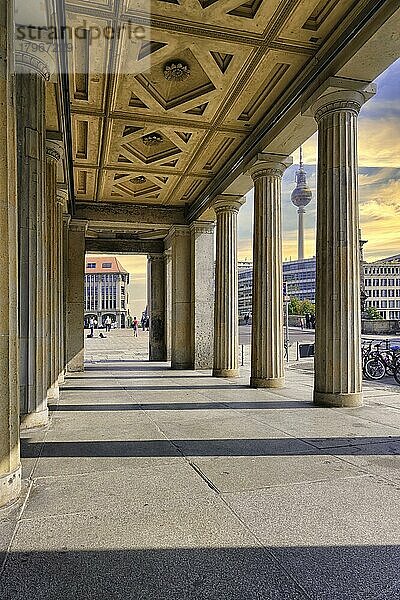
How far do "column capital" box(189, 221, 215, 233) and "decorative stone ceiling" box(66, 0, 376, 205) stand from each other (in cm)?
400

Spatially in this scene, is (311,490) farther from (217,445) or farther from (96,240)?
(96,240)

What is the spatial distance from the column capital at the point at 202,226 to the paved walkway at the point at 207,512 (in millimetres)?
12393

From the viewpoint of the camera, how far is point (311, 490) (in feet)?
15.3

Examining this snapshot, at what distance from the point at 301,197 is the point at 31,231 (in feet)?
451

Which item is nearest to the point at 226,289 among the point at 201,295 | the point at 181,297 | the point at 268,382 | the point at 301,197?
the point at 201,295

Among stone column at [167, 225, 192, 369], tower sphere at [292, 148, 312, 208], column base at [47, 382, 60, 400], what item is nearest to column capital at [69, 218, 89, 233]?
stone column at [167, 225, 192, 369]

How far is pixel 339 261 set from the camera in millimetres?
9906

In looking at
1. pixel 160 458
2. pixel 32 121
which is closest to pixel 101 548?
pixel 160 458

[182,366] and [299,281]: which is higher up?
[299,281]

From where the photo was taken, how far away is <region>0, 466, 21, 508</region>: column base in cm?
438

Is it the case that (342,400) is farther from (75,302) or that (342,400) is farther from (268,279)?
(75,302)

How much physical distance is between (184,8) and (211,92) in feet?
9.45

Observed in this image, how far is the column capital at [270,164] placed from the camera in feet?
42.4

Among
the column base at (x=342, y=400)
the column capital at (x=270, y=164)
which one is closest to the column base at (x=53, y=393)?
the column base at (x=342, y=400)
